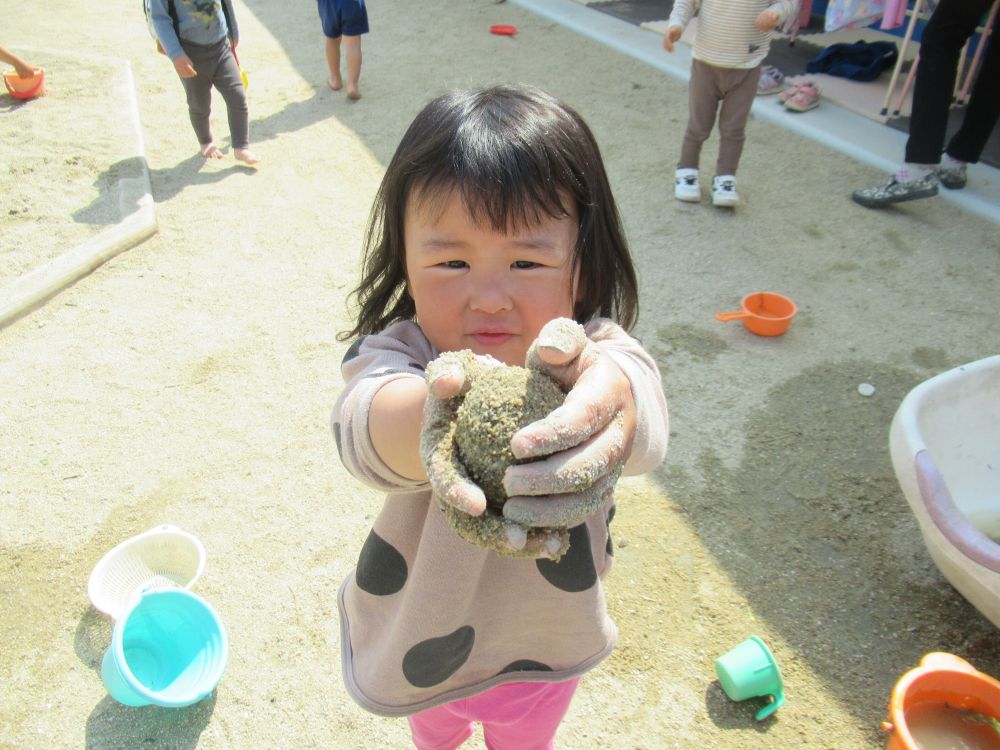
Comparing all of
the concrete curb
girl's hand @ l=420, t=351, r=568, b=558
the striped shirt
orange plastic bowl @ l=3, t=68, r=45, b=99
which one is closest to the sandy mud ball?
girl's hand @ l=420, t=351, r=568, b=558

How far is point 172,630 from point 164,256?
285 cm

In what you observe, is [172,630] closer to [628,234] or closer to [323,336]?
[323,336]

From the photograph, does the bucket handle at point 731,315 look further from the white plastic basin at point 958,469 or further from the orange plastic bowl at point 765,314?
the white plastic basin at point 958,469

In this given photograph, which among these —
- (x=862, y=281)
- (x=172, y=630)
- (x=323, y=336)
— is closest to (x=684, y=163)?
(x=862, y=281)

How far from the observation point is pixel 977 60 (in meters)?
6.07

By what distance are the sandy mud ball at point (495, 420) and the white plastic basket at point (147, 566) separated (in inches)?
78.1

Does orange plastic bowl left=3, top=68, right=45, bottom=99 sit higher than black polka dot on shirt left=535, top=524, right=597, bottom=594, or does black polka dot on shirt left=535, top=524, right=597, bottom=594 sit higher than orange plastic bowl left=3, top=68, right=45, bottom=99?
black polka dot on shirt left=535, top=524, right=597, bottom=594

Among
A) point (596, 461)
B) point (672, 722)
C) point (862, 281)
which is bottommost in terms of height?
point (672, 722)

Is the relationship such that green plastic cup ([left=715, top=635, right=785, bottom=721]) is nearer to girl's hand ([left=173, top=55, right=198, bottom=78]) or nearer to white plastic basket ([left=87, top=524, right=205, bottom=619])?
white plastic basket ([left=87, top=524, right=205, bottom=619])

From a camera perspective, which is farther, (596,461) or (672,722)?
(672,722)

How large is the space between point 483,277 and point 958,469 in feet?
7.49

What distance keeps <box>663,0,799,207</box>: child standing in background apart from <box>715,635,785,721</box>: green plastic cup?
3.38 m

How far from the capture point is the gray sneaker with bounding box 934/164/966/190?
16.3ft

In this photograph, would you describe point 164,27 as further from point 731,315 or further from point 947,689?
point 947,689
